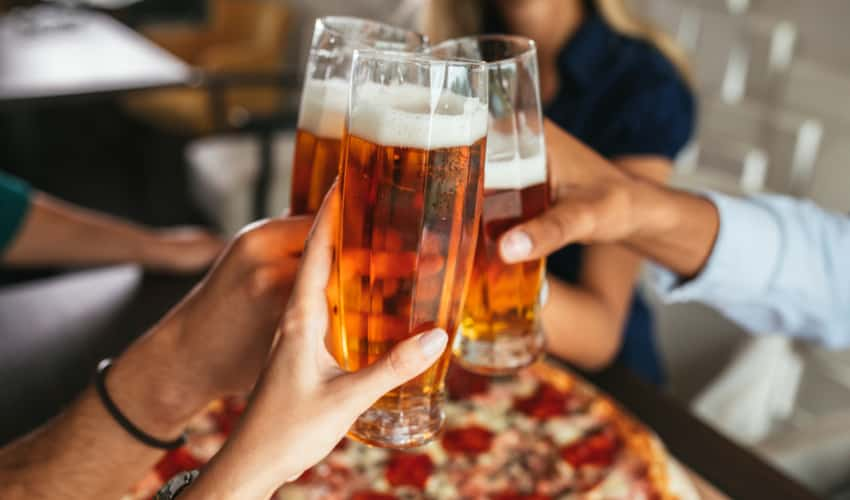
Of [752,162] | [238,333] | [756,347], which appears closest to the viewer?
[238,333]

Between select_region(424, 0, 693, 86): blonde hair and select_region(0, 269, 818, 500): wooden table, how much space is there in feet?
3.11

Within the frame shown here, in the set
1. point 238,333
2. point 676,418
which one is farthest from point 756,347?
point 238,333

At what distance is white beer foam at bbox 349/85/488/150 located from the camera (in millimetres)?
645

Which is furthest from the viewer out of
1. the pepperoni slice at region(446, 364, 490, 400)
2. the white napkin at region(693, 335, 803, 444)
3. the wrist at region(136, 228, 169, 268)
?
the white napkin at region(693, 335, 803, 444)

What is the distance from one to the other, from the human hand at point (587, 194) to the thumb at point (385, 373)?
28 cm

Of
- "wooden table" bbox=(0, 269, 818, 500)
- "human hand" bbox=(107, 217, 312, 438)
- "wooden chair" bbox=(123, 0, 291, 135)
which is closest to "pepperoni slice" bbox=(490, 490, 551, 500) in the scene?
"wooden table" bbox=(0, 269, 818, 500)

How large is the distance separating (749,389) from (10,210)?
1.71m

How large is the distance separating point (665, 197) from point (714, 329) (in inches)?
48.7

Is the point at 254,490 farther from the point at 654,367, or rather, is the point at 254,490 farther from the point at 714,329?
the point at 714,329

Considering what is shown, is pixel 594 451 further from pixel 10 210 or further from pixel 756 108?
pixel 756 108

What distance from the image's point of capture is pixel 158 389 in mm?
915

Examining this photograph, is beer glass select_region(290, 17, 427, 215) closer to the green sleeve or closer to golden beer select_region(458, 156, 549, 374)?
golden beer select_region(458, 156, 549, 374)

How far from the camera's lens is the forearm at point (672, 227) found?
3.36 feet

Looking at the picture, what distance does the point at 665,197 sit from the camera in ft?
3.47
